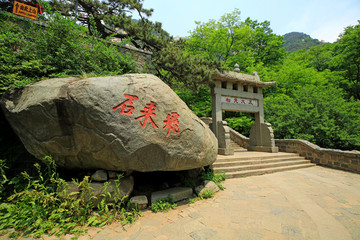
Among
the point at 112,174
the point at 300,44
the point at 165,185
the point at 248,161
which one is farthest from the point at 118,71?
the point at 300,44

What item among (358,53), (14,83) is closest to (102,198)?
(14,83)

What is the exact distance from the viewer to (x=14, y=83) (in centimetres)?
328

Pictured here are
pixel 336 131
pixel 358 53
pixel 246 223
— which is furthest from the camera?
pixel 358 53

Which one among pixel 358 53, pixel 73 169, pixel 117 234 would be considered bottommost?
pixel 117 234

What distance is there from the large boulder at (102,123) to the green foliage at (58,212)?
43cm

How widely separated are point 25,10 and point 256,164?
13.1 meters

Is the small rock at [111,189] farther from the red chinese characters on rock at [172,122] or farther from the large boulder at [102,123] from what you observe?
the red chinese characters on rock at [172,122]

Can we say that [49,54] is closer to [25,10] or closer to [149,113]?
[149,113]

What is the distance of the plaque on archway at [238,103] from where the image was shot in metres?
7.79

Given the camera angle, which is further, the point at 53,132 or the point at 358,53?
the point at 358,53

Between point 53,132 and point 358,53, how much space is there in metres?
23.3

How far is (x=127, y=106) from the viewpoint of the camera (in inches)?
113

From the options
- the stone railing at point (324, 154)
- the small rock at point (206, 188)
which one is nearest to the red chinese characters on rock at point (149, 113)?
the small rock at point (206, 188)

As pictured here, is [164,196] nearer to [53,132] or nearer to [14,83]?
[53,132]
